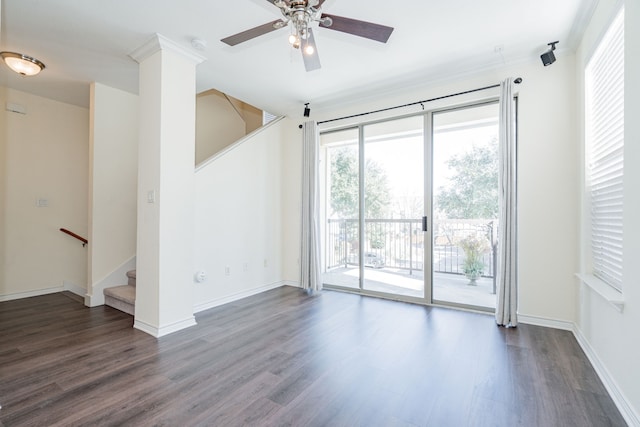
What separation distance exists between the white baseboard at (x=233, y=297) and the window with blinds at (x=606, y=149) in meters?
3.77

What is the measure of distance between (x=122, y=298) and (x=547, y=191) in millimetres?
4764

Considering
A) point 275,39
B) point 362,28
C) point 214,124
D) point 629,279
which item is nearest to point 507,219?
point 629,279

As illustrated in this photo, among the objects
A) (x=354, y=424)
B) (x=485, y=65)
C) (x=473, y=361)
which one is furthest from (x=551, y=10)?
(x=354, y=424)

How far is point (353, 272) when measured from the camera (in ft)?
15.1

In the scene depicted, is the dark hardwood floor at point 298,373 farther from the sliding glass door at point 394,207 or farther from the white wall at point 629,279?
the sliding glass door at point 394,207

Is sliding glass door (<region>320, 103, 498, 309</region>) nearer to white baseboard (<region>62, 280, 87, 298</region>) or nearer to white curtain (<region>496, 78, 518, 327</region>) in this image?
white curtain (<region>496, 78, 518, 327</region>)

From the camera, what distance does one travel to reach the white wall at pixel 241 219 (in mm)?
3760

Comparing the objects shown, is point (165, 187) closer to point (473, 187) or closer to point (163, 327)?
point (163, 327)

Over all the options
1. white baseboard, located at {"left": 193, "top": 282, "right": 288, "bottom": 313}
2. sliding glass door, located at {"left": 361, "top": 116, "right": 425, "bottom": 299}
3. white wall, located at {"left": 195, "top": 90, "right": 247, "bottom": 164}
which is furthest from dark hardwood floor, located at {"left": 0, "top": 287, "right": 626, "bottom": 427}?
white wall, located at {"left": 195, "top": 90, "right": 247, "bottom": 164}

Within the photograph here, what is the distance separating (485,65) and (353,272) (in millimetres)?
3081

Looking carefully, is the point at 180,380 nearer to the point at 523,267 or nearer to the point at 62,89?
the point at 523,267

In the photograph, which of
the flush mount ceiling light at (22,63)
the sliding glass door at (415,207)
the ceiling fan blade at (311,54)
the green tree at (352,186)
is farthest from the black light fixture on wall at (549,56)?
the flush mount ceiling light at (22,63)

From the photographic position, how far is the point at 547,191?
3.06 metres

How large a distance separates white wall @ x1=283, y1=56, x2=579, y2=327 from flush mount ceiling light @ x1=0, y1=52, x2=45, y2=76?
4.92 metres
